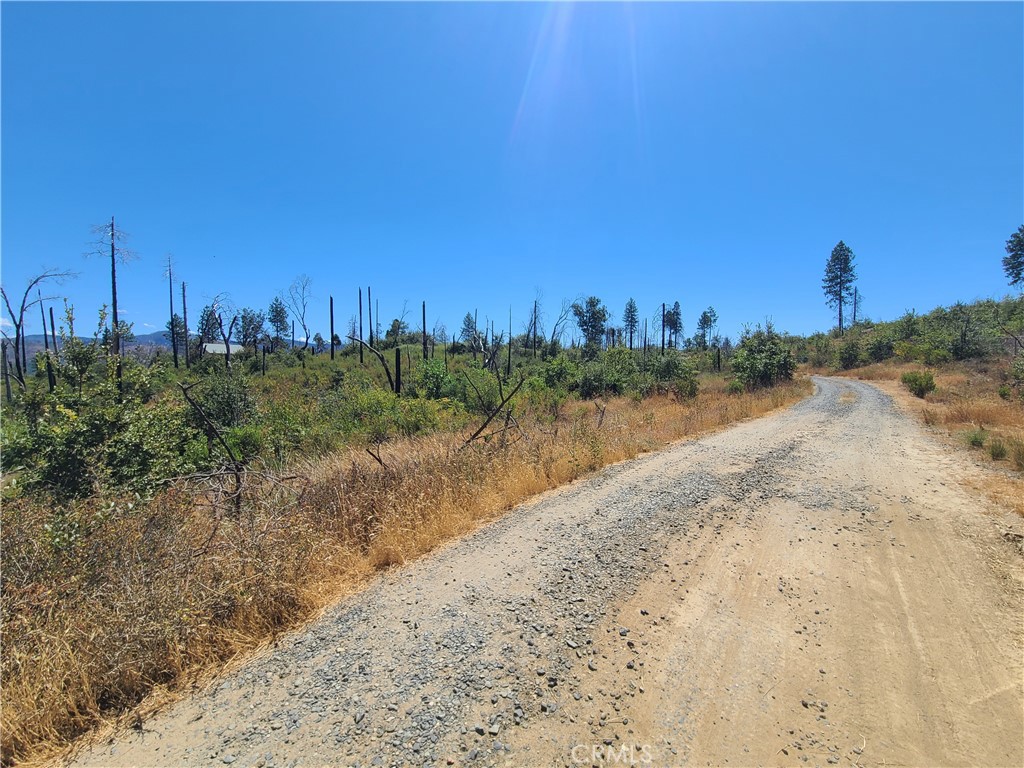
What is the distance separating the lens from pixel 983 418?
9859 millimetres

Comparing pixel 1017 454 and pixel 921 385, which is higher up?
pixel 921 385

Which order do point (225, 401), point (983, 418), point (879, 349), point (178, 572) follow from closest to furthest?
point (178, 572) < point (983, 418) < point (225, 401) < point (879, 349)

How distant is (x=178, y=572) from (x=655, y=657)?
3.36 metres

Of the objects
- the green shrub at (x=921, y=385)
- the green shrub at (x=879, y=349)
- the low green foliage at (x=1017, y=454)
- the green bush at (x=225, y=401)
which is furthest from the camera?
the green shrub at (x=879, y=349)

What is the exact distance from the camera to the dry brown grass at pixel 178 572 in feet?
7.86

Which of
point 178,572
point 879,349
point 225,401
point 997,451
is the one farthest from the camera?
point 879,349

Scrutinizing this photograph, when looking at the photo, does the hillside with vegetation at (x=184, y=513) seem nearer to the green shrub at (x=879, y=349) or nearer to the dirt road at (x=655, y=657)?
the dirt road at (x=655, y=657)

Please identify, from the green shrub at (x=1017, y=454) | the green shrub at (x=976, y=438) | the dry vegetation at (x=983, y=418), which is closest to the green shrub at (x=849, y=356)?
the dry vegetation at (x=983, y=418)

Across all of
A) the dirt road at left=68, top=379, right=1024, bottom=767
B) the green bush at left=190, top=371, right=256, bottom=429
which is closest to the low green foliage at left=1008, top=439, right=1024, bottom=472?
the dirt road at left=68, top=379, right=1024, bottom=767

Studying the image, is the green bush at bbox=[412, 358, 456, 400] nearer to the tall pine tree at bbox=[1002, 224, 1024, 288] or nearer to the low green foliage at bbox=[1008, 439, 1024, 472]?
the low green foliage at bbox=[1008, 439, 1024, 472]

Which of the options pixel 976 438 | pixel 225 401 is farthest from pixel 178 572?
pixel 976 438

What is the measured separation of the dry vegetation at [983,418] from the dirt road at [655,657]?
70.3 inches

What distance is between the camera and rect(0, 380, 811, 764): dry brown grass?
239 cm

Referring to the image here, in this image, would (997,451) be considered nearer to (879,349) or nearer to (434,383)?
(434,383)
